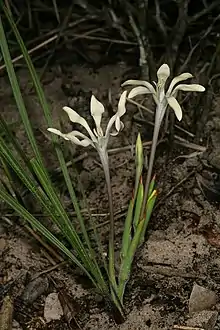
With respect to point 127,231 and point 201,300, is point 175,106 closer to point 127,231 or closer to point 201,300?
point 127,231

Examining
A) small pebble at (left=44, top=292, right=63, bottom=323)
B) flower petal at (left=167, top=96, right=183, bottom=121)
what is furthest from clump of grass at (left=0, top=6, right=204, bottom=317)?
small pebble at (left=44, top=292, right=63, bottom=323)

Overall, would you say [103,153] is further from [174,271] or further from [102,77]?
[102,77]

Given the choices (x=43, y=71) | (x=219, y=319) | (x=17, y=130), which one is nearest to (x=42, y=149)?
(x=17, y=130)

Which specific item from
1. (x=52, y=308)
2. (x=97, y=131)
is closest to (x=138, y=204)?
(x=97, y=131)

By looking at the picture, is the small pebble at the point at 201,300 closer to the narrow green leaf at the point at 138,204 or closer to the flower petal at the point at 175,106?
the narrow green leaf at the point at 138,204

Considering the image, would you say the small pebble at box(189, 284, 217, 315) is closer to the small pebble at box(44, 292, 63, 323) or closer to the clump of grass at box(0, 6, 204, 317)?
the clump of grass at box(0, 6, 204, 317)

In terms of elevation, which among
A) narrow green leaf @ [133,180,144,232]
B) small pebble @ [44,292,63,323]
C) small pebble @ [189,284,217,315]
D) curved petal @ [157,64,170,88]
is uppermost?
curved petal @ [157,64,170,88]
